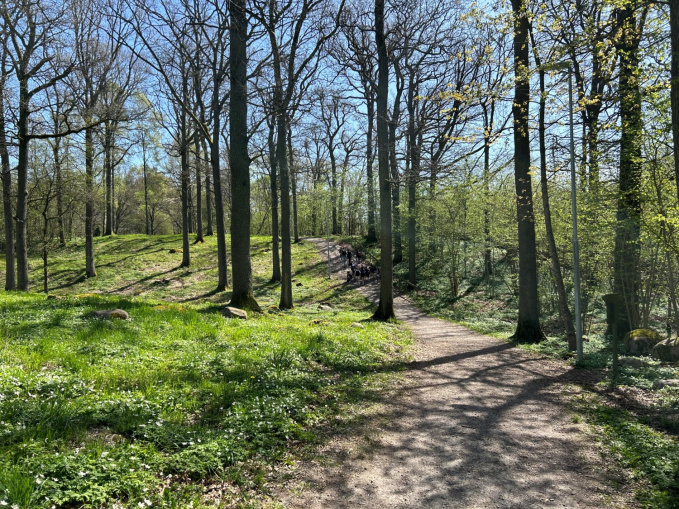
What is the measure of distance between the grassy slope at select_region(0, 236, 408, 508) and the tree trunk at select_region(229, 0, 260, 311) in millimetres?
2014

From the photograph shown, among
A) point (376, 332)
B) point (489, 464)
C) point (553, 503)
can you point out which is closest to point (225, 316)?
point (376, 332)

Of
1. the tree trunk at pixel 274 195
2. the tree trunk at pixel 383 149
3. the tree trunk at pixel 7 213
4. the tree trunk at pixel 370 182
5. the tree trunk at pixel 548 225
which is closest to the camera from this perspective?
the tree trunk at pixel 548 225

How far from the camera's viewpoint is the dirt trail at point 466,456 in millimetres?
3562

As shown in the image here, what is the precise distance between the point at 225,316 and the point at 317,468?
6.58 metres

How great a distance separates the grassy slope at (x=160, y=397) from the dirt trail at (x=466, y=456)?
0.63 meters

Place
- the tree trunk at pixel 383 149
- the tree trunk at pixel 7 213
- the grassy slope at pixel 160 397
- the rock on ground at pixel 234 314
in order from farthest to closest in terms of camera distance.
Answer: the tree trunk at pixel 7 213
the tree trunk at pixel 383 149
the rock on ground at pixel 234 314
the grassy slope at pixel 160 397

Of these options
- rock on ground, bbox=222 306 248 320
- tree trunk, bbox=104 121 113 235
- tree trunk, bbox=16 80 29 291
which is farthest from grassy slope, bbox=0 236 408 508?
tree trunk, bbox=104 121 113 235

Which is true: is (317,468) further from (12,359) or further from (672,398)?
(672,398)

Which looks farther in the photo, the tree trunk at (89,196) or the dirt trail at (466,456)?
the tree trunk at (89,196)

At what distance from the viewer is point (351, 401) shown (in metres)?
5.80

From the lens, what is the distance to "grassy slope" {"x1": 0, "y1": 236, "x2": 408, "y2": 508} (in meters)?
2.97

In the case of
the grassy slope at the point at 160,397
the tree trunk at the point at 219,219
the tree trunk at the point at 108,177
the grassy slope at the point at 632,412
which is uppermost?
the tree trunk at the point at 108,177

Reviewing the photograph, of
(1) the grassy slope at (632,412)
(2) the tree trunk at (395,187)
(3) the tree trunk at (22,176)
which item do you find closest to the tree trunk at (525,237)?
(1) the grassy slope at (632,412)

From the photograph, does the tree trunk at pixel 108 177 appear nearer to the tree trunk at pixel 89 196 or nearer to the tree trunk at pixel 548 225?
the tree trunk at pixel 89 196
